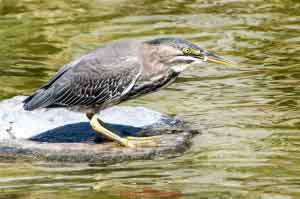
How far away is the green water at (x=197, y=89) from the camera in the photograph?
8039mm

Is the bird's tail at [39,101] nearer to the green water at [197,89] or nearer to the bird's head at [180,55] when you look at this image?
the green water at [197,89]

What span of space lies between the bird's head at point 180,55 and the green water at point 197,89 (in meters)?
0.82

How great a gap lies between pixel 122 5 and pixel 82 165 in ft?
24.9

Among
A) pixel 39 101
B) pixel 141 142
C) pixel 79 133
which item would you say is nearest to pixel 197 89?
pixel 79 133

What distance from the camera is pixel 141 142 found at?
367 inches

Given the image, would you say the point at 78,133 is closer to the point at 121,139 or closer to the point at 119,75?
the point at 121,139

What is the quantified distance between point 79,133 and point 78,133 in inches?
0.7

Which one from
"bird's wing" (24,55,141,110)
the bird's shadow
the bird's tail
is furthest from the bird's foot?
the bird's tail

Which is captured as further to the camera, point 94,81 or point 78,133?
point 78,133

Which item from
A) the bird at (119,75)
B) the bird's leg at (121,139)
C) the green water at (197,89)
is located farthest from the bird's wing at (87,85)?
the green water at (197,89)

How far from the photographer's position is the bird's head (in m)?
9.17

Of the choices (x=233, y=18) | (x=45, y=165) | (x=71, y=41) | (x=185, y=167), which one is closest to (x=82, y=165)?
(x=45, y=165)

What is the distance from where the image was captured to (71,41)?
47.0ft

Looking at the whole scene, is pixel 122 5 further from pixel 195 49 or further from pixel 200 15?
pixel 195 49
